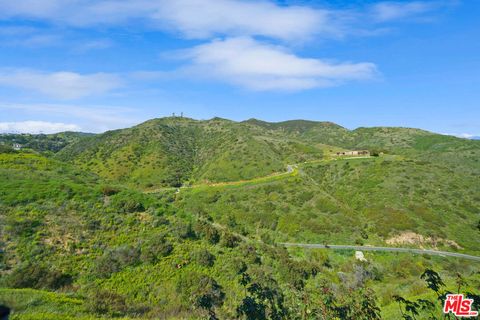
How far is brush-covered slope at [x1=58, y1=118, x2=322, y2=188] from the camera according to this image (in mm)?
82938

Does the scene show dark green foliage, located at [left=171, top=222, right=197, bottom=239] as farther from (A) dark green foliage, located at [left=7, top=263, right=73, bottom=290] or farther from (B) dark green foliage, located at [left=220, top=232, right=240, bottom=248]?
(A) dark green foliage, located at [left=7, top=263, right=73, bottom=290]

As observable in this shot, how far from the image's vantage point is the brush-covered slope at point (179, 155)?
82.9 meters

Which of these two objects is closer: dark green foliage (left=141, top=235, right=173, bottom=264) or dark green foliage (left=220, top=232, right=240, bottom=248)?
dark green foliage (left=141, top=235, right=173, bottom=264)

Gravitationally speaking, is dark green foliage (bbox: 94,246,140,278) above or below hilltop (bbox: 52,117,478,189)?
below

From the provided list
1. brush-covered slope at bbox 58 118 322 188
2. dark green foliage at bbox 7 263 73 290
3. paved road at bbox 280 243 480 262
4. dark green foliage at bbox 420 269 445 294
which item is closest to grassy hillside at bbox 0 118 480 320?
dark green foliage at bbox 7 263 73 290

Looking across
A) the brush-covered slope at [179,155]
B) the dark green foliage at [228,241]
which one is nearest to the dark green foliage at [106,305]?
the dark green foliage at [228,241]

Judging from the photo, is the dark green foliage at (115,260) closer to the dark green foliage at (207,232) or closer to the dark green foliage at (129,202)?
the dark green foliage at (129,202)

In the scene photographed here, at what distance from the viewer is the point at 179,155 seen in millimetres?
104312

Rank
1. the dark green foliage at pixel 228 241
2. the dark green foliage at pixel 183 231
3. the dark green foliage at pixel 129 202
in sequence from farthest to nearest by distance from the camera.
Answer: the dark green foliage at pixel 129 202, the dark green foliage at pixel 228 241, the dark green foliage at pixel 183 231

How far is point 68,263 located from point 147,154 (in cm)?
8398

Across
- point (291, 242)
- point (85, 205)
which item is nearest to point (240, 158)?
point (291, 242)

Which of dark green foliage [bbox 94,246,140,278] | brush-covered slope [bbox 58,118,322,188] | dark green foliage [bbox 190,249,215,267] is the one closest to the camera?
dark green foliage [bbox 94,246,140,278]

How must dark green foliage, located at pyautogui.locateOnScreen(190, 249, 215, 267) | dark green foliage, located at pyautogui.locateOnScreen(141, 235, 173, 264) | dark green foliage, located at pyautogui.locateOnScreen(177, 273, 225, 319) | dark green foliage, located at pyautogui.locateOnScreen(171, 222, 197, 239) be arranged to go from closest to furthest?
dark green foliage, located at pyautogui.locateOnScreen(177, 273, 225, 319), dark green foliage, located at pyautogui.locateOnScreen(141, 235, 173, 264), dark green foliage, located at pyautogui.locateOnScreen(190, 249, 215, 267), dark green foliage, located at pyautogui.locateOnScreen(171, 222, 197, 239)

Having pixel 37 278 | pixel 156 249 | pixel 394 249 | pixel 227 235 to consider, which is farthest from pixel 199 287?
pixel 394 249
